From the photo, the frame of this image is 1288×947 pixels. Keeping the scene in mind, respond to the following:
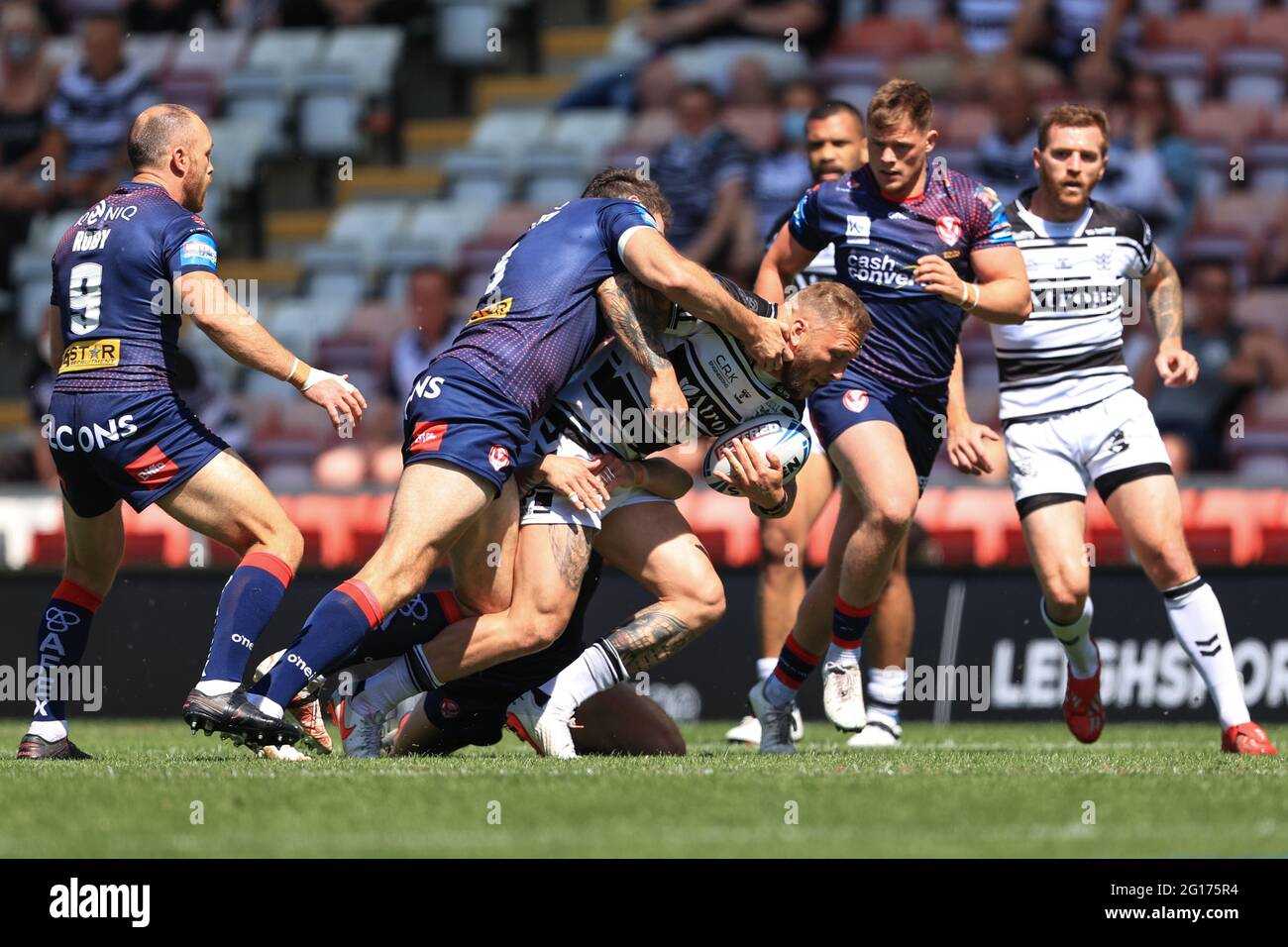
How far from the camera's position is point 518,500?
23.0 feet

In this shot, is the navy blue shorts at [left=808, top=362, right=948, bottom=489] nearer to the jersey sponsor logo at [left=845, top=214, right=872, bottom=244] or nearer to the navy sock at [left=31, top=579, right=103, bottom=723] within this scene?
the jersey sponsor logo at [left=845, top=214, right=872, bottom=244]

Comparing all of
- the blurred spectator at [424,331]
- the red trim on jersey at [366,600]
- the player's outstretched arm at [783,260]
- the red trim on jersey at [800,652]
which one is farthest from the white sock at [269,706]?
the blurred spectator at [424,331]

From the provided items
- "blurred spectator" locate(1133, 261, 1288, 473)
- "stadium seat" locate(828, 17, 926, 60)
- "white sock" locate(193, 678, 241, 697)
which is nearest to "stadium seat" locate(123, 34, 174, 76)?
"stadium seat" locate(828, 17, 926, 60)

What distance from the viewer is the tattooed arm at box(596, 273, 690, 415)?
6664mm

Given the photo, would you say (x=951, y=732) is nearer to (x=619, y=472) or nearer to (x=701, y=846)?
(x=619, y=472)

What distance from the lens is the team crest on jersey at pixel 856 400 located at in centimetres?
795

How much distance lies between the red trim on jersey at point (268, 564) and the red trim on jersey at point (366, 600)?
0.48 meters

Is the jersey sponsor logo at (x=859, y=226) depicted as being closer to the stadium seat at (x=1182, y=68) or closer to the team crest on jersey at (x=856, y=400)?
the team crest on jersey at (x=856, y=400)

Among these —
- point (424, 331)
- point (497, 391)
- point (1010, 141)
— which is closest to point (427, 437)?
point (497, 391)

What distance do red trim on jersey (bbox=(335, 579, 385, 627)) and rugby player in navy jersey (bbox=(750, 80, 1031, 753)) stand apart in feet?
6.70

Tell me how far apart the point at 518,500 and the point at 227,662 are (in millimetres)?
1180

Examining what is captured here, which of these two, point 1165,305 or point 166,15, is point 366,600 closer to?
point 1165,305

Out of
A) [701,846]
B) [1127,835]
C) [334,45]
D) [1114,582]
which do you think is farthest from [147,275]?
[334,45]

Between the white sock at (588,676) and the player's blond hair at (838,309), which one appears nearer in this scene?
the player's blond hair at (838,309)
